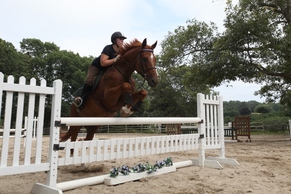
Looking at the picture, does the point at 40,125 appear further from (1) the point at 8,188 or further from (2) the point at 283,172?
(2) the point at 283,172

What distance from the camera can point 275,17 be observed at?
392 inches

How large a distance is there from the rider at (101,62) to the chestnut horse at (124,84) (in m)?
0.09

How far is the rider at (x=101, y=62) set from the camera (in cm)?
317

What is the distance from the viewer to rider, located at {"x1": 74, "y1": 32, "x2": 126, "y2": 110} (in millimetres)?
3168

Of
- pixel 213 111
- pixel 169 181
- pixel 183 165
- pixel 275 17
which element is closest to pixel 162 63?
pixel 275 17

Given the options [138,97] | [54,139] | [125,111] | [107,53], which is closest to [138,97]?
[138,97]

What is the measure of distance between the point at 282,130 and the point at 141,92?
1612 centimetres

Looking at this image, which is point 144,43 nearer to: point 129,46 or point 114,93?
point 129,46

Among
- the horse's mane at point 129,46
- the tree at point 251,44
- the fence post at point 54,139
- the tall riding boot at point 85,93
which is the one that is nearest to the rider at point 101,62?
the tall riding boot at point 85,93

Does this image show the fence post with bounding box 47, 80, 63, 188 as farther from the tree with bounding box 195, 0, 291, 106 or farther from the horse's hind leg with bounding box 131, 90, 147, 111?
the tree with bounding box 195, 0, 291, 106

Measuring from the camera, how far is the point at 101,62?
310 centimetres

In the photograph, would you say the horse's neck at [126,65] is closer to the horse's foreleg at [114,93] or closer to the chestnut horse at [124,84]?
the chestnut horse at [124,84]

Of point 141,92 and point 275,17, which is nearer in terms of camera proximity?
point 141,92

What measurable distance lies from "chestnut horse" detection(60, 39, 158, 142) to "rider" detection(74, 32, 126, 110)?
9 centimetres
